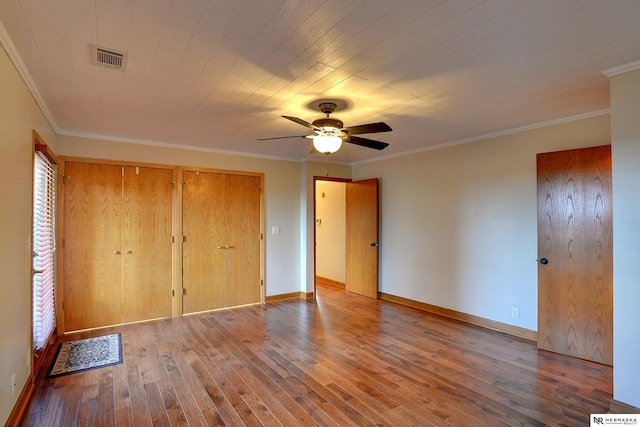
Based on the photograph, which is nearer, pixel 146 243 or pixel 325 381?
pixel 325 381

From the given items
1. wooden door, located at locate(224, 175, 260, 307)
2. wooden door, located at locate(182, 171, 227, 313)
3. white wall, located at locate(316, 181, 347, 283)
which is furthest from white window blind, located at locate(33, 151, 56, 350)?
white wall, located at locate(316, 181, 347, 283)

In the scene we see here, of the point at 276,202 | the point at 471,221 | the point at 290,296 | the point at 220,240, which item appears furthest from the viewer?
the point at 290,296

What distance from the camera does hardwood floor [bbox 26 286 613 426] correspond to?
2.31 meters

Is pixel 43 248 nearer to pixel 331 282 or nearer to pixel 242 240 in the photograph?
pixel 242 240

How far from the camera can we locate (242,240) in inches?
206

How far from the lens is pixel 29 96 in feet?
8.37

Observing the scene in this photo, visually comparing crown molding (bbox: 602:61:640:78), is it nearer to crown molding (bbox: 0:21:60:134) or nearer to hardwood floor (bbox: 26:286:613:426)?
hardwood floor (bbox: 26:286:613:426)

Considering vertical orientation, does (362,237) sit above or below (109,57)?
below

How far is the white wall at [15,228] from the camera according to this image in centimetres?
196

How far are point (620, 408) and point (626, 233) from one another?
124 centimetres

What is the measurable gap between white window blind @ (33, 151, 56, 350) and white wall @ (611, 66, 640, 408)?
15.1 feet

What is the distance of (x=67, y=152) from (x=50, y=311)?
6.21 ft

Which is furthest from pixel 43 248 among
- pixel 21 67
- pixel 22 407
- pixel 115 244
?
pixel 21 67

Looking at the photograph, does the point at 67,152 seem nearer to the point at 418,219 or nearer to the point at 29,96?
the point at 29,96
